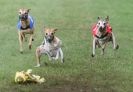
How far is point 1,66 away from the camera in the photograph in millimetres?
14672

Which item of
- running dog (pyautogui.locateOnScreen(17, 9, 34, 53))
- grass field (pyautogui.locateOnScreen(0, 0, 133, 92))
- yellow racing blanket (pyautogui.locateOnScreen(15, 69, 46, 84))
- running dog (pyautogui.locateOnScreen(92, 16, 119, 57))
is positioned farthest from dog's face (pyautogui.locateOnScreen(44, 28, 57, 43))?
running dog (pyautogui.locateOnScreen(17, 9, 34, 53))

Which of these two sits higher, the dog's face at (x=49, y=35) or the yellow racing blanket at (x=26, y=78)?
the dog's face at (x=49, y=35)

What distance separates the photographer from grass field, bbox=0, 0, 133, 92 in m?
12.5

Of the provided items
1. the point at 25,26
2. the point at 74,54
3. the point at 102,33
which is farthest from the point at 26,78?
the point at 25,26

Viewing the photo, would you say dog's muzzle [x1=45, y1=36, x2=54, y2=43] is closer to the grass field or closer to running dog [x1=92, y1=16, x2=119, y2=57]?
the grass field

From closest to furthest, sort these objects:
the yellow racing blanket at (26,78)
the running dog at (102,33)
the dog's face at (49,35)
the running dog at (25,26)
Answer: the yellow racing blanket at (26,78) < the dog's face at (49,35) < the running dog at (102,33) < the running dog at (25,26)

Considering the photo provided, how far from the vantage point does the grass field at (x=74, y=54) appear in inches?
493

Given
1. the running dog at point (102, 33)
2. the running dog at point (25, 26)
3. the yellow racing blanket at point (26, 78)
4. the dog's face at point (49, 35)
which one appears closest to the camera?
the yellow racing blanket at point (26, 78)

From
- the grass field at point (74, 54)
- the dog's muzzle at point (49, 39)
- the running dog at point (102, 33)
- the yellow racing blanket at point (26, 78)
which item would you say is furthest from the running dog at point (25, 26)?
the yellow racing blanket at point (26, 78)

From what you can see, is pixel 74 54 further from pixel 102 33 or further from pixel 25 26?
pixel 25 26

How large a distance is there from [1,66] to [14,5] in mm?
14592

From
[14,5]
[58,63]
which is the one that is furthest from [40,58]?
[14,5]

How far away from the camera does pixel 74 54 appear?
1638 centimetres

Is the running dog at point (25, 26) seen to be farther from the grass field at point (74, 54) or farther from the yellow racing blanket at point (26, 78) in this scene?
the yellow racing blanket at point (26, 78)
